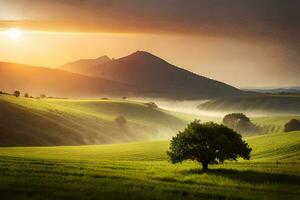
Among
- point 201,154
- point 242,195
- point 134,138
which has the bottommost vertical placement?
point 242,195

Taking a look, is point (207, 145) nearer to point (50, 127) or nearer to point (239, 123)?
point (50, 127)

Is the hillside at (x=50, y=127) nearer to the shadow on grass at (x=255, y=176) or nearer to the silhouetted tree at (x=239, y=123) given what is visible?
the silhouetted tree at (x=239, y=123)

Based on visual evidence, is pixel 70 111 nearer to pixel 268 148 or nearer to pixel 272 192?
pixel 268 148

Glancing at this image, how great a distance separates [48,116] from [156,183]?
149321mm

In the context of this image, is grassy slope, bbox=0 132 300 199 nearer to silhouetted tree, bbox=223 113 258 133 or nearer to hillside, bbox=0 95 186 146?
hillside, bbox=0 95 186 146

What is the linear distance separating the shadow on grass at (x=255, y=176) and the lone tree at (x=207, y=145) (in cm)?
167

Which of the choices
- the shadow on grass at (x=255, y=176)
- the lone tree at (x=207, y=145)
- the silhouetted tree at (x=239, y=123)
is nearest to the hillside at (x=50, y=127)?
the silhouetted tree at (x=239, y=123)

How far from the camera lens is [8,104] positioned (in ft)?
569

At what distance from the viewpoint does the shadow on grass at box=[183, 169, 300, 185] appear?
37.6 meters

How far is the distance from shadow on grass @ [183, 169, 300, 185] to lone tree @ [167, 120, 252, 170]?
1.67 meters

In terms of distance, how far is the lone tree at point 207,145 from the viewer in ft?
143

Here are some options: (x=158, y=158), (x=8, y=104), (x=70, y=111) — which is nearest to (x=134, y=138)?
(x=70, y=111)

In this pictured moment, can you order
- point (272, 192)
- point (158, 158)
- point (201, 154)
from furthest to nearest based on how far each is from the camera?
point (158, 158)
point (201, 154)
point (272, 192)

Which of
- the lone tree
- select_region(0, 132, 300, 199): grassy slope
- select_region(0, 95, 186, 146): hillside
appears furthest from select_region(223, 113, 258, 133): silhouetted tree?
select_region(0, 132, 300, 199): grassy slope
